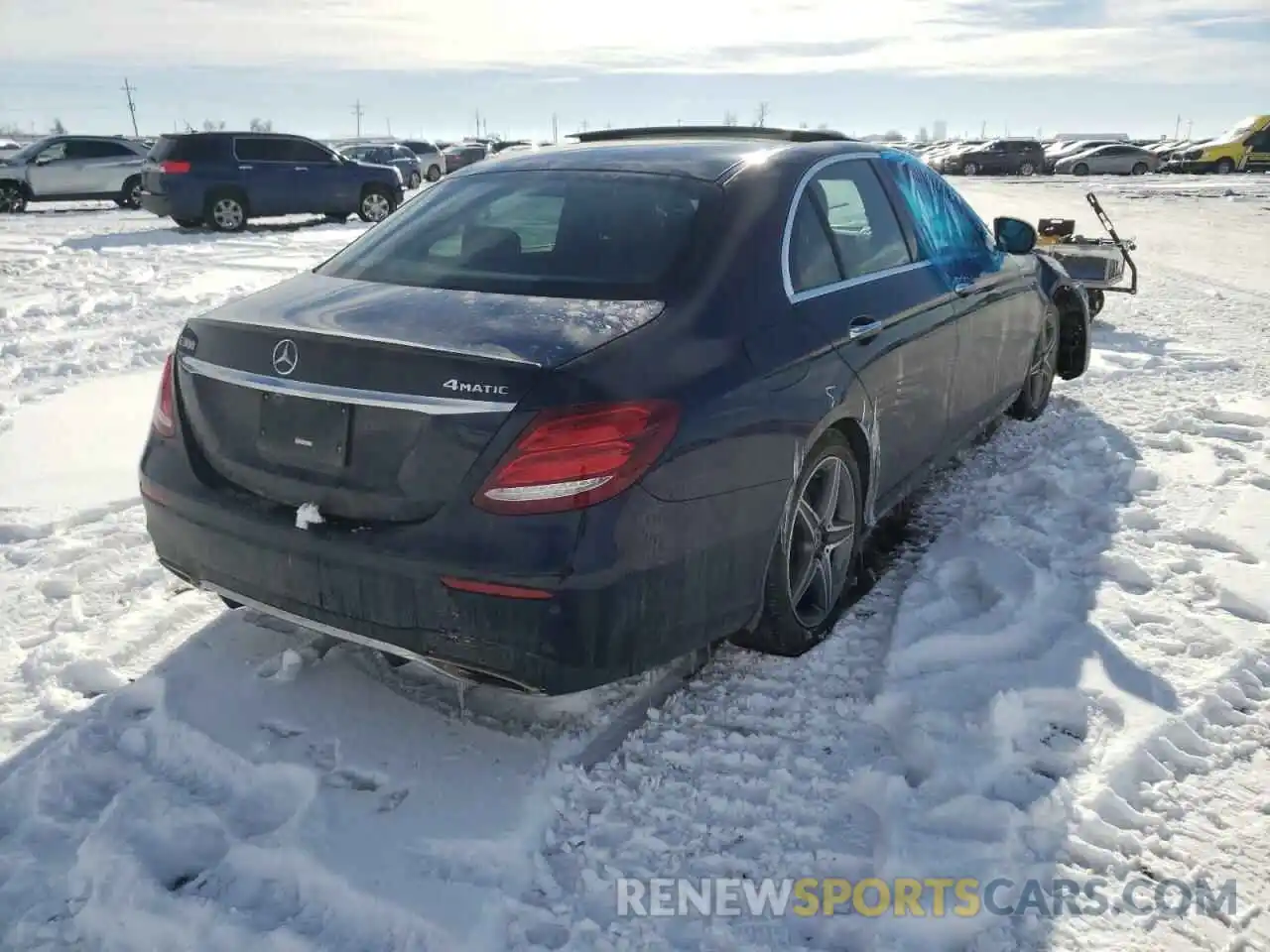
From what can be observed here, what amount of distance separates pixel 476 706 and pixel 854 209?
223 centimetres

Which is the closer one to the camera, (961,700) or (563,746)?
(563,746)

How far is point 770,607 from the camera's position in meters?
3.11

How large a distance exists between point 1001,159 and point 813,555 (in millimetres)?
41532

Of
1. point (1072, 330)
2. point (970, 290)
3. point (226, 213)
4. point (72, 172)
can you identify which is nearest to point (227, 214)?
point (226, 213)

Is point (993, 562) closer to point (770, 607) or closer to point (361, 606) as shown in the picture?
point (770, 607)

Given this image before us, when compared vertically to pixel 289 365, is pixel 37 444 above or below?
below

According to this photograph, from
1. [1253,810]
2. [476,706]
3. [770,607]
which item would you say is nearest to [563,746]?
[476,706]

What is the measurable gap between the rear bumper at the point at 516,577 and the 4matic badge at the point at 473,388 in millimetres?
292

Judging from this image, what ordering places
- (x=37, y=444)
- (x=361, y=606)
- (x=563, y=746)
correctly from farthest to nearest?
(x=37, y=444)
(x=563, y=746)
(x=361, y=606)

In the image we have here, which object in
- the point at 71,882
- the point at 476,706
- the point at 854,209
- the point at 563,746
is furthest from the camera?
the point at 854,209

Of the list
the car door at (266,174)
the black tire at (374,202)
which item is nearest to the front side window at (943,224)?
the car door at (266,174)

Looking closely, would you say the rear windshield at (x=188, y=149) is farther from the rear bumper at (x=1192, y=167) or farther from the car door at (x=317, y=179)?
the rear bumper at (x=1192, y=167)

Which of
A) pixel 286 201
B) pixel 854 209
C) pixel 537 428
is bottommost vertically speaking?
pixel 286 201

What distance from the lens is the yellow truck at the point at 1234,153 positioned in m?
36.5
